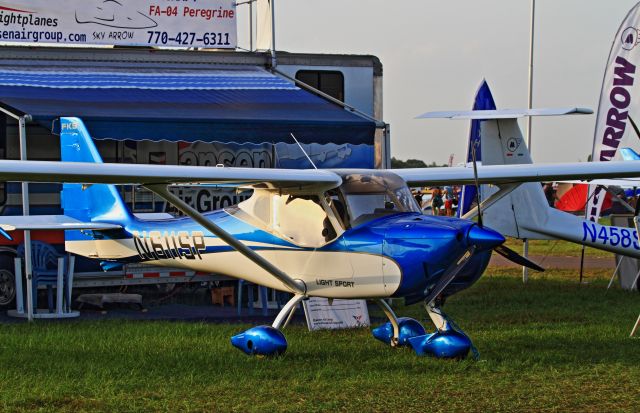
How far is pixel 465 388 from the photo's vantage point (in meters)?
7.95

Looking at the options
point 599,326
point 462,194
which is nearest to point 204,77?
point 462,194

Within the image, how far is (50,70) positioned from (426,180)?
221 inches

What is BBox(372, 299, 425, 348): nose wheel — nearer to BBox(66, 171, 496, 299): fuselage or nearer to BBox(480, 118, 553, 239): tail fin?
BBox(66, 171, 496, 299): fuselage

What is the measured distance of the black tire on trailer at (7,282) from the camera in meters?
13.0

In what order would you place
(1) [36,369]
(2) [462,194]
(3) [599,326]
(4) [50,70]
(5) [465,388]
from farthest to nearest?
1. (2) [462,194]
2. (4) [50,70]
3. (3) [599,326]
4. (1) [36,369]
5. (5) [465,388]

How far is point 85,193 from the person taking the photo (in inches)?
458

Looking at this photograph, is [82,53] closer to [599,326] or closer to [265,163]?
[265,163]

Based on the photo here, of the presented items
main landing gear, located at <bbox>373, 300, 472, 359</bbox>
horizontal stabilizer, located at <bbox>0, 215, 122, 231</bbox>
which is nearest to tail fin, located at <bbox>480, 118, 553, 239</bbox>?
main landing gear, located at <bbox>373, 300, 472, 359</bbox>

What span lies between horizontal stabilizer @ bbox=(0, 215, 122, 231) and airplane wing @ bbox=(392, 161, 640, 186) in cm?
326

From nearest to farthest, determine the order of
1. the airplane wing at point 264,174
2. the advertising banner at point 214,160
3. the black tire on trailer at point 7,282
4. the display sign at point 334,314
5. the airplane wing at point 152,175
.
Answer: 1. the airplane wing at point 152,175
2. the airplane wing at point 264,174
3. the display sign at point 334,314
4. the black tire on trailer at point 7,282
5. the advertising banner at point 214,160

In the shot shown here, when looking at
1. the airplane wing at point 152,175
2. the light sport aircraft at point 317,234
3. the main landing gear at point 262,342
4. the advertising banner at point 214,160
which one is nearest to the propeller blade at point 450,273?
the light sport aircraft at point 317,234

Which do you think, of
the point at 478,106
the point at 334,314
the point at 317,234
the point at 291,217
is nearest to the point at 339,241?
the point at 317,234

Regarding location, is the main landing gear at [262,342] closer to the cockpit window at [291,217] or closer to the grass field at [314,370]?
the grass field at [314,370]

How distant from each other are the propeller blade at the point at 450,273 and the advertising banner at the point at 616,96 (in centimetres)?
866
